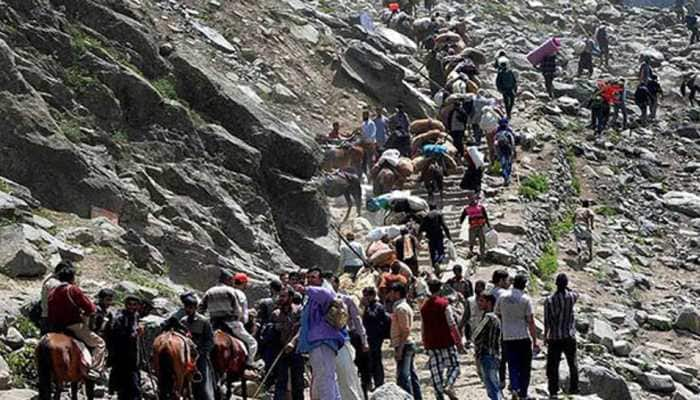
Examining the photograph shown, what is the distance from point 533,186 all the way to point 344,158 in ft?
14.3

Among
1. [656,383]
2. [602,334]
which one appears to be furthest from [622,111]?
[656,383]

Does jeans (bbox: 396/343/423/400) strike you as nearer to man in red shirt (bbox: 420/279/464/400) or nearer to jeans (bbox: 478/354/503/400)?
man in red shirt (bbox: 420/279/464/400)

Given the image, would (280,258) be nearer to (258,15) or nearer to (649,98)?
(258,15)

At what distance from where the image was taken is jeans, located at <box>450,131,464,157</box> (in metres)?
27.5

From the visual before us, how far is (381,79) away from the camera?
3409cm

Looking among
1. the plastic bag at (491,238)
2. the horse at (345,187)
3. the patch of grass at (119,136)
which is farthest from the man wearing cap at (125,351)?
the horse at (345,187)

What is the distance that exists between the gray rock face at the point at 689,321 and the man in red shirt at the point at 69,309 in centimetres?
1471

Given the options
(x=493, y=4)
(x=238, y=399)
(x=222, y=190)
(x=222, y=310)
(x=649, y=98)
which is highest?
(x=493, y=4)

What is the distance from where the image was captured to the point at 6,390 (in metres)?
12.3

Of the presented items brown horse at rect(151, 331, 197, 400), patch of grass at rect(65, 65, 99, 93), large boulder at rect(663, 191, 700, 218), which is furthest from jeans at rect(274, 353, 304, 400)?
large boulder at rect(663, 191, 700, 218)

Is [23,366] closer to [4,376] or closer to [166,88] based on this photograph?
[4,376]

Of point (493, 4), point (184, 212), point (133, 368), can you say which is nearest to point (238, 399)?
point (133, 368)

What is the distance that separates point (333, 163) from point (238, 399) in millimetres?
12526

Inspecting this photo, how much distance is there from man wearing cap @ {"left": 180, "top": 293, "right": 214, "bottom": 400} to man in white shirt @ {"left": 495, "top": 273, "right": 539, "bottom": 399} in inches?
133
